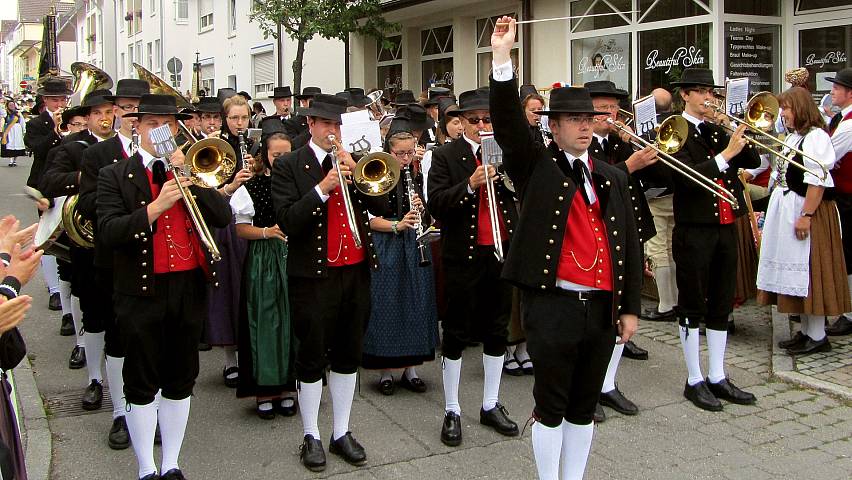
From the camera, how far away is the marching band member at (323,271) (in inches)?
190

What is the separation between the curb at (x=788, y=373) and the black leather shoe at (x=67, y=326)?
6391 millimetres

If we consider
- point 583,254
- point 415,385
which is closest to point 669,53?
point 415,385

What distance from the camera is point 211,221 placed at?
4762mm

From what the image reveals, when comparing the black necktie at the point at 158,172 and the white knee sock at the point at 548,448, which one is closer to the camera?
the white knee sock at the point at 548,448

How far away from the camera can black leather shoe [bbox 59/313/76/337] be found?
26.6 ft

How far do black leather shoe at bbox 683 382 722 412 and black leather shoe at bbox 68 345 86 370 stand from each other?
4878mm

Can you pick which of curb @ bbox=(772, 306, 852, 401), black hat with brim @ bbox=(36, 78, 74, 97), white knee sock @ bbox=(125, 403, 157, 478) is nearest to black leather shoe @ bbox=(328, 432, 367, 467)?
white knee sock @ bbox=(125, 403, 157, 478)

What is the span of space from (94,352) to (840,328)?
647 centimetres

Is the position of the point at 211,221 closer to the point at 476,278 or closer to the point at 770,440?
the point at 476,278

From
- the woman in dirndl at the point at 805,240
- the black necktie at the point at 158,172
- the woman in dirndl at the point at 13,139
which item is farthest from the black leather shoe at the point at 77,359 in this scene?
the woman in dirndl at the point at 13,139

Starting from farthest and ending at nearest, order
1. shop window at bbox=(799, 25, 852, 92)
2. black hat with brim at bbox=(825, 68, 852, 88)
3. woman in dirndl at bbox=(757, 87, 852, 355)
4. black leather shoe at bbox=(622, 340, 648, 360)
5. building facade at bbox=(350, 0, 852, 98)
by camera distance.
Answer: building facade at bbox=(350, 0, 852, 98) → shop window at bbox=(799, 25, 852, 92) → black leather shoe at bbox=(622, 340, 648, 360) → black hat with brim at bbox=(825, 68, 852, 88) → woman in dirndl at bbox=(757, 87, 852, 355)

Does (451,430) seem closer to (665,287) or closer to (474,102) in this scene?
(474,102)

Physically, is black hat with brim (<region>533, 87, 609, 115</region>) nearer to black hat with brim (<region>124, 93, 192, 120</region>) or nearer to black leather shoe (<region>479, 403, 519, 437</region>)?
black hat with brim (<region>124, 93, 192, 120</region>)

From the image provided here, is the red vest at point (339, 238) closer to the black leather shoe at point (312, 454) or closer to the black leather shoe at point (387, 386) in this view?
Result: the black leather shoe at point (312, 454)
